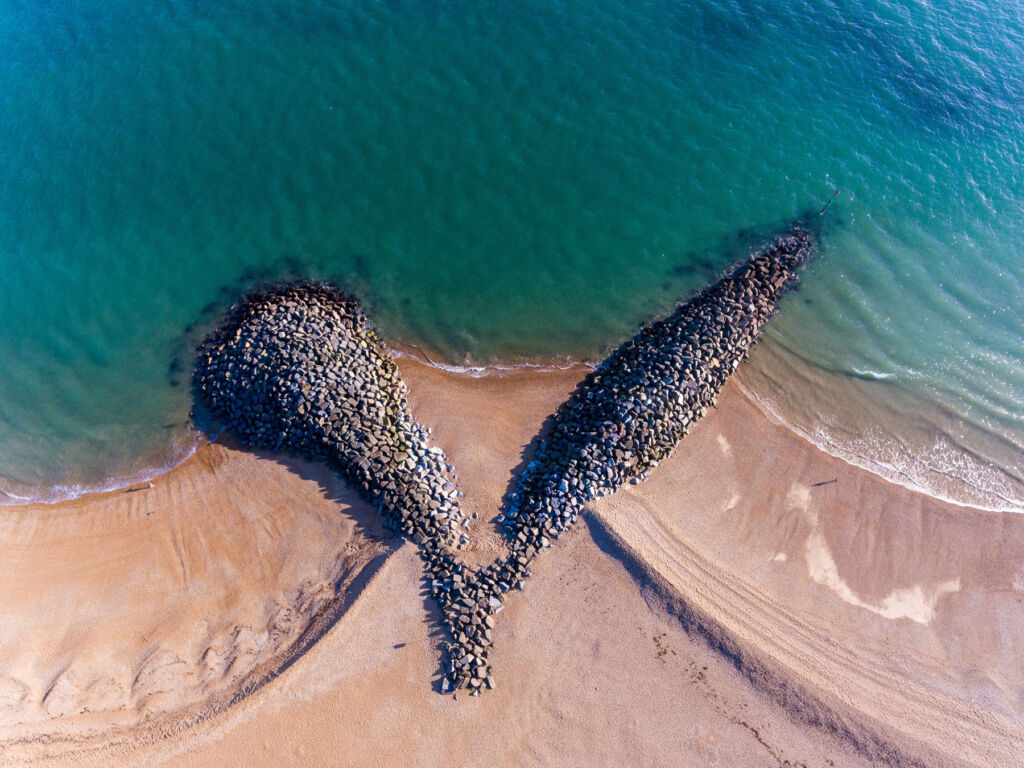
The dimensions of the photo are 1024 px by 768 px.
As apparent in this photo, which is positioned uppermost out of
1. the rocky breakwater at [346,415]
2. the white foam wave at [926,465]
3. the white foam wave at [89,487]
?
the white foam wave at [926,465]

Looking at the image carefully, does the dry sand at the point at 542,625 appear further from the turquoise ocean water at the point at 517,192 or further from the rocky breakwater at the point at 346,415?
the turquoise ocean water at the point at 517,192

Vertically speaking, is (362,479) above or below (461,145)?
below

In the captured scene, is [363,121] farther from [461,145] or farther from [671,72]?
[671,72]

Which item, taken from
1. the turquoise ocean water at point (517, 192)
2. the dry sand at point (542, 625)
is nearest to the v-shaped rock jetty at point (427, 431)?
the dry sand at point (542, 625)

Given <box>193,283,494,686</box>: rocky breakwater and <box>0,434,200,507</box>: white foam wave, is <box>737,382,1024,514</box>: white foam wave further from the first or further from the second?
<box>0,434,200,507</box>: white foam wave

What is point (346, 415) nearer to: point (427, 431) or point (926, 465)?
point (427, 431)

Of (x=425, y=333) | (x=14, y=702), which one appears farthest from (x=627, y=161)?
(x=14, y=702)
